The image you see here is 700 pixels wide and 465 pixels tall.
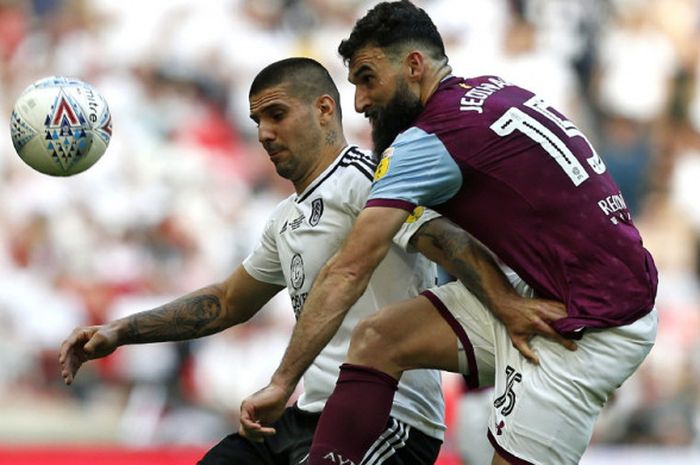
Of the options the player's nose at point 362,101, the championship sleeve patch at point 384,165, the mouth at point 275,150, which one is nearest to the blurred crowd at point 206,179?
the mouth at point 275,150

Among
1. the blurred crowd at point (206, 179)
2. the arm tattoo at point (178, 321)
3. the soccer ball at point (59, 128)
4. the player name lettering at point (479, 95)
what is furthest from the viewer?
the blurred crowd at point (206, 179)

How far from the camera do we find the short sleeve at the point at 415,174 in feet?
15.9

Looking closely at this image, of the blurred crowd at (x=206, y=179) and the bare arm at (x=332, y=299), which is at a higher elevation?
the blurred crowd at (x=206, y=179)

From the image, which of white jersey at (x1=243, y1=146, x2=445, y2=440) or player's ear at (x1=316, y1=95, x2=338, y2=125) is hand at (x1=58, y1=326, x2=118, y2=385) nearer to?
white jersey at (x1=243, y1=146, x2=445, y2=440)

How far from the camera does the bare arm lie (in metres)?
4.81

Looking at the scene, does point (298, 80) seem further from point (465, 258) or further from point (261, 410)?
point (261, 410)

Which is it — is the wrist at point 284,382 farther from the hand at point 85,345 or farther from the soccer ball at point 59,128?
the soccer ball at point 59,128

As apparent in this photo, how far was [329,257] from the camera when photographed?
17.7 feet

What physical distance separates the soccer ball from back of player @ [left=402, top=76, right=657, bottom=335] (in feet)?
4.81

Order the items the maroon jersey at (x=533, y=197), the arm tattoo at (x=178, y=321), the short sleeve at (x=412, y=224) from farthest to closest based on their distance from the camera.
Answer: the arm tattoo at (x=178, y=321) < the short sleeve at (x=412, y=224) < the maroon jersey at (x=533, y=197)

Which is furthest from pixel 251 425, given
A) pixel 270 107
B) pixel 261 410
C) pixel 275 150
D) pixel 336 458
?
pixel 270 107

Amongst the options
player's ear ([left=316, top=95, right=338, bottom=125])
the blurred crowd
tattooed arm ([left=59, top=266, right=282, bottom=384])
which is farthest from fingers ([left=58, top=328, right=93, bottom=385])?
the blurred crowd

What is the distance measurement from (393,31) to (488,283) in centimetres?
103

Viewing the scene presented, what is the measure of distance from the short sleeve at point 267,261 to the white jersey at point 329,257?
24 cm
